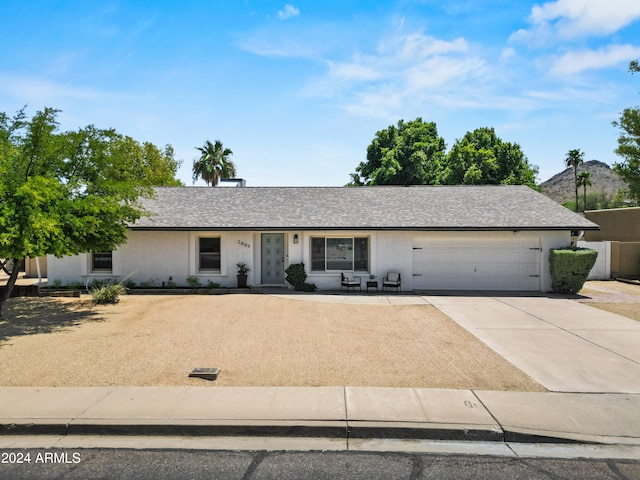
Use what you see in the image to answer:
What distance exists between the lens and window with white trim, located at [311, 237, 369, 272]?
17406 millimetres

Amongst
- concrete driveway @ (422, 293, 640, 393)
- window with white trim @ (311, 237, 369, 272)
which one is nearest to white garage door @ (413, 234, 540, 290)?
concrete driveway @ (422, 293, 640, 393)

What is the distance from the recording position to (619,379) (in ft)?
23.0

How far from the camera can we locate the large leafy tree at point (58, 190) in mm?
9641

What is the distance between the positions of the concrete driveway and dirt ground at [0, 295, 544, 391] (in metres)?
0.50

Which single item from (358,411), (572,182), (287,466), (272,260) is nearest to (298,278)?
(272,260)

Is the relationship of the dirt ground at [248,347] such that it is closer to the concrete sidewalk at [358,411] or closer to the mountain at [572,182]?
the concrete sidewalk at [358,411]

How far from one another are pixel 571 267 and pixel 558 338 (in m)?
7.72

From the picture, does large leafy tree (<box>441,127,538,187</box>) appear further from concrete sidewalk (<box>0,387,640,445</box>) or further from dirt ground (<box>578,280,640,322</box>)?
concrete sidewalk (<box>0,387,640,445</box>)

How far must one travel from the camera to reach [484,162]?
3922cm

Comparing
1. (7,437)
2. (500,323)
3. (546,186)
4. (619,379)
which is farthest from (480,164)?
(546,186)

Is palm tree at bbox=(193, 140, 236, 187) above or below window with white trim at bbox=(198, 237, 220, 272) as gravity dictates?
above

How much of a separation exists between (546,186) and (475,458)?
16420 centimetres

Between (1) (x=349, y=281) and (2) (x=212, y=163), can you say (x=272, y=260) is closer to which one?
(1) (x=349, y=281)

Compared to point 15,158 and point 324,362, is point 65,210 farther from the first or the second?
point 324,362
